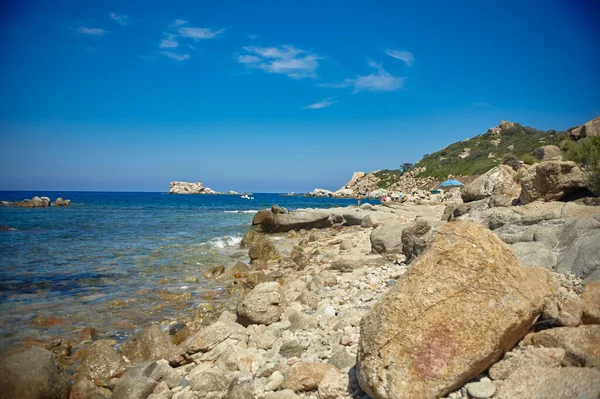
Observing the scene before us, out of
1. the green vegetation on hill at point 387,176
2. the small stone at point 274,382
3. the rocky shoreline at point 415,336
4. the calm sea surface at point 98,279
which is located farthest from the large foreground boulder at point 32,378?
the green vegetation on hill at point 387,176

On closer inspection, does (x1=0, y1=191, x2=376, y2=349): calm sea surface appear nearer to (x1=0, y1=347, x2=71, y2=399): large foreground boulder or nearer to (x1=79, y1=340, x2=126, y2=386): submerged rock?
(x1=79, y1=340, x2=126, y2=386): submerged rock

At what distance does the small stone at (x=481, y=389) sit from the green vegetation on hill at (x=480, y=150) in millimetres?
68269

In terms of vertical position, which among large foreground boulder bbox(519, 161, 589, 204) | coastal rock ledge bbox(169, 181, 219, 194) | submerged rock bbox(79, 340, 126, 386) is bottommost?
submerged rock bbox(79, 340, 126, 386)

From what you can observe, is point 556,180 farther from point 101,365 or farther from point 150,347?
point 101,365

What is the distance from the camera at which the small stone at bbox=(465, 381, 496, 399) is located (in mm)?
3576

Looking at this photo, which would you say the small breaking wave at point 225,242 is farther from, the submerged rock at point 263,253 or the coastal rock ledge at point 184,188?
the coastal rock ledge at point 184,188

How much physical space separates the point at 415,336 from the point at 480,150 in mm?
98808

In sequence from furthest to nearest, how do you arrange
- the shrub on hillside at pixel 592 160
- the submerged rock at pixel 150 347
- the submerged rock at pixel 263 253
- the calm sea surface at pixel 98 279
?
1. the submerged rock at pixel 263 253
2. the shrub on hillside at pixel 592 160
3. the calm sea surface at pixel 98 279
4. the submerged rock at pixel 150 347

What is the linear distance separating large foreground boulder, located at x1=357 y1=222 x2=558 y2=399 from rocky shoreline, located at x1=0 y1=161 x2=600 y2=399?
0.01 m

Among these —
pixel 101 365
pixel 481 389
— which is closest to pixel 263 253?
pixel 101 365

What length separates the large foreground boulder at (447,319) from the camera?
3602 mm

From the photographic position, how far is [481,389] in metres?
3.64

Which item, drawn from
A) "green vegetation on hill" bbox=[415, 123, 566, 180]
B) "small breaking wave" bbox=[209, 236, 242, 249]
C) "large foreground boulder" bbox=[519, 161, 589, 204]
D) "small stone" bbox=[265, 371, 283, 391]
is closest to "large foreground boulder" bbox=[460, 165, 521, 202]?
"large foreground boulder" bbox=[519, 161, 589, 204]

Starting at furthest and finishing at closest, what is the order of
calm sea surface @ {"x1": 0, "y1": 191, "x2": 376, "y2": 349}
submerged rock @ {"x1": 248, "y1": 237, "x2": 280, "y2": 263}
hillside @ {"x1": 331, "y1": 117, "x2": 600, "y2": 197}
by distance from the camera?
hillside @ {"x1": 331, "y1": 117, "x2": 600, "y2": 197}, submerged rock @ {"x1": 248, "y1": 237, "x2": 280, "y2": 263}, calm sea surface @ {"x1": 0, "y1": 191, "x2": 376, "y2": 349}
